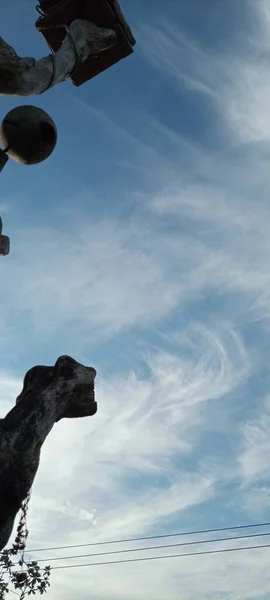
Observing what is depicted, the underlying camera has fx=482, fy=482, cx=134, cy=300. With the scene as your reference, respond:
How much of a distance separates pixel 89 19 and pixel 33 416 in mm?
7355

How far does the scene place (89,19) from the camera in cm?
870

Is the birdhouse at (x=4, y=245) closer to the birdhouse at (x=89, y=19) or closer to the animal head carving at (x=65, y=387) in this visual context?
the animal head carving at (x=65, y=387)

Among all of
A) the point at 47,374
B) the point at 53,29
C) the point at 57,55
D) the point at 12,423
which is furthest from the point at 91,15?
the point at 12,423

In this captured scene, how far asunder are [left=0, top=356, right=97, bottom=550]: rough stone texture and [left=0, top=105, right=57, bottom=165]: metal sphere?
2829 millimetres

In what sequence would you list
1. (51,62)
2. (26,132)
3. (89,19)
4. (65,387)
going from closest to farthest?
(65,387)
(26,132)
(51,62)
(89,19)

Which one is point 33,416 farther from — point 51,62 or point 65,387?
point 51,62

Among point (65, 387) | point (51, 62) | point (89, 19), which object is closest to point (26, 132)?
point (51, 62)

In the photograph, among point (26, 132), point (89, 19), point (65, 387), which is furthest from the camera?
point (89, 19)

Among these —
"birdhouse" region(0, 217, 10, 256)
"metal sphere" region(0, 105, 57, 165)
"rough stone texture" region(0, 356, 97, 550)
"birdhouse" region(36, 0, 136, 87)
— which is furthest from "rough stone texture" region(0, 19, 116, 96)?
"rough stone texture" region(0, 356, 97, 550)

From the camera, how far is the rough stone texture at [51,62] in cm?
667

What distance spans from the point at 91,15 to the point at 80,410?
282 inches

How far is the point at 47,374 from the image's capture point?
208 inches

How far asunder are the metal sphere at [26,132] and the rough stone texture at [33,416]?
2.83 meters

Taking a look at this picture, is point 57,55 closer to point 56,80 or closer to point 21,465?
point 56,80
